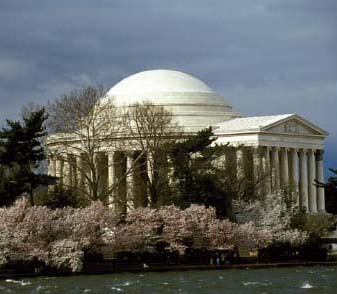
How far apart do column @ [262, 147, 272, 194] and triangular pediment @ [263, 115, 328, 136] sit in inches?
116

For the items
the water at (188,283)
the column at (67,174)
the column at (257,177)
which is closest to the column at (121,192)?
the column at (67,174)

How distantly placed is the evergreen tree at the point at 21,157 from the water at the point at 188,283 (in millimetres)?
15261

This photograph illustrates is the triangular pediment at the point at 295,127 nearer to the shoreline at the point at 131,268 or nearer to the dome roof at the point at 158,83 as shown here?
the dome roof at the point at 158,83

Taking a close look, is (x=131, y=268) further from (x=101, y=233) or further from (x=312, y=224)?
(x=312, y=224)

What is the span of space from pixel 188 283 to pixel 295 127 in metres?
78.0

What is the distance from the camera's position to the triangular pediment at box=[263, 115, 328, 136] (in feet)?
560

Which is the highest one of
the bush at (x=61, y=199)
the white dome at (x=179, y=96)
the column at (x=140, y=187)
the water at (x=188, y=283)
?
the white dome at (x=179, y=96)

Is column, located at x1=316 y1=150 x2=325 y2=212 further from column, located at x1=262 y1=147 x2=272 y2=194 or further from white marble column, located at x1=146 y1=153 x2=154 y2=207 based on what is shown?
white marble column, located at x1=146 y1=153 x2=154 y2=207

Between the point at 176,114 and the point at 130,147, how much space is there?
38.1 m

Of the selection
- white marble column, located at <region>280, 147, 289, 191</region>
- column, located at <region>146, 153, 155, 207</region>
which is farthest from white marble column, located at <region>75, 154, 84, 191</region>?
white marble column, located at <region>280, 147, 289, 191</region>

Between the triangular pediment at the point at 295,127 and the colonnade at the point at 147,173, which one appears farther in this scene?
the triangular pediment at the point at 295,127

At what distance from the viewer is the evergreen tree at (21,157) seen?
401 feet

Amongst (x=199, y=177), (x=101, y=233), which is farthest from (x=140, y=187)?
(x=101, y=233)

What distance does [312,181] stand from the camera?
587 feet
